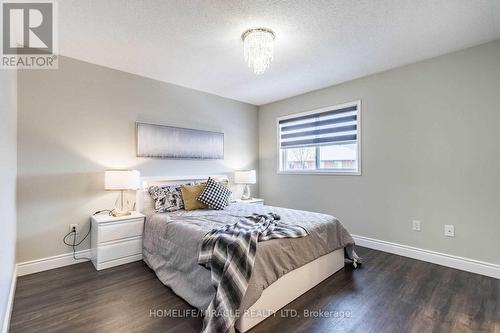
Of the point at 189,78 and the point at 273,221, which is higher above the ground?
the point at 189,78

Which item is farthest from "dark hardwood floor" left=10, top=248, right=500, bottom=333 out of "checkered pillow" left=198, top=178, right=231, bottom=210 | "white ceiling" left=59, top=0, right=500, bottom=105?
"white ceiling" left=59, top=0, right=500, bottom=105

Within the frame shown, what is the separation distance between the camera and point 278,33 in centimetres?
243

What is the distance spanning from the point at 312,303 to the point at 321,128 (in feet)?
9.22

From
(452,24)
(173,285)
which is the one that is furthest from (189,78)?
(452,24)

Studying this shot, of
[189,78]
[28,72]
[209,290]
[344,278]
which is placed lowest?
[344,278]

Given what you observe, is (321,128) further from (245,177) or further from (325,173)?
(245,177)

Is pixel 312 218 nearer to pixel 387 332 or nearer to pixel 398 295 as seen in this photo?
pixel 398 295

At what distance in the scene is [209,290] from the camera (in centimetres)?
191

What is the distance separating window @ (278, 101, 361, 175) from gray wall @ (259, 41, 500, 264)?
0.49 ft

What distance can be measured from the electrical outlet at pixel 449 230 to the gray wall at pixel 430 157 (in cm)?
5

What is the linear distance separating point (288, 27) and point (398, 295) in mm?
2693

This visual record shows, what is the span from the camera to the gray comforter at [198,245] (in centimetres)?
190

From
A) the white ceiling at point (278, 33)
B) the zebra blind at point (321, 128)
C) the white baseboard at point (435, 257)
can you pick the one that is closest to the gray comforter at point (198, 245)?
the white baseboard at point (435, 257)

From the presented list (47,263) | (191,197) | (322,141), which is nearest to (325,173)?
(322,141)
